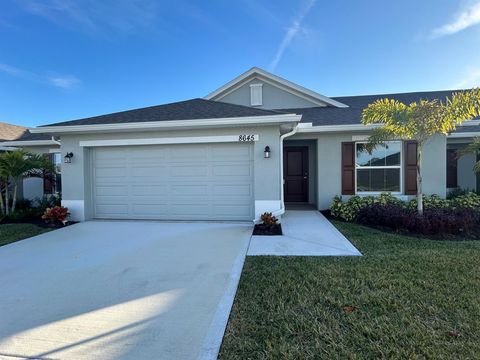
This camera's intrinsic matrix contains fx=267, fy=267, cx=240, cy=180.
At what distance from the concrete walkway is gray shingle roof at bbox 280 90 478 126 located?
382 centimetres

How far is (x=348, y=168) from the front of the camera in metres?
9.14

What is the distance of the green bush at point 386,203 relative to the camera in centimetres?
785

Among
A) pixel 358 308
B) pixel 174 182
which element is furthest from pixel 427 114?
pixel 174 182

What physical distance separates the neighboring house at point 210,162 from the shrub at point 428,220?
2.03m

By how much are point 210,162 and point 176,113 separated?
1.85 metres

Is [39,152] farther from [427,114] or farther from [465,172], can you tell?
[465,172]

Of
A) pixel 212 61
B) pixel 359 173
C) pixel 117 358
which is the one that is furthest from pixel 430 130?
pixel 212 61

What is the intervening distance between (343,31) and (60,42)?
12012 millimetres

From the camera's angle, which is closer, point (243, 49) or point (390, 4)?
point (390, 4)

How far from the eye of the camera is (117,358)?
230cm

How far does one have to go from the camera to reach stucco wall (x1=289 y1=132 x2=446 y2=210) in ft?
29.0

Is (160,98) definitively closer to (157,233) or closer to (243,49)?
(243,49)

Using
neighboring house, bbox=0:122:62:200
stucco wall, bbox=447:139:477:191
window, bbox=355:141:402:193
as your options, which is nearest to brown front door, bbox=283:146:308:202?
window, bbox=355:141:402:193

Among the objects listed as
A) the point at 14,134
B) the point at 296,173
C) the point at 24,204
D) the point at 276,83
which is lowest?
the point at 24,204
